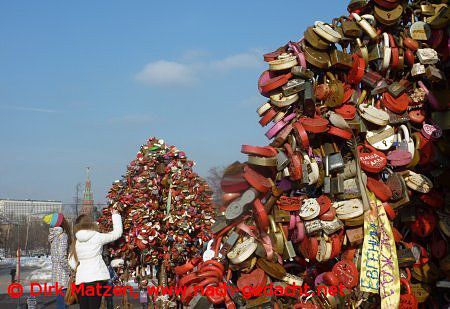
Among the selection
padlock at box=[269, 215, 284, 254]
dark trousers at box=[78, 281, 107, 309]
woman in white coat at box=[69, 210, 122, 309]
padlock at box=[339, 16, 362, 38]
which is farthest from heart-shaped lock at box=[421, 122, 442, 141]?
dark trousers at box=[78, 281, 107, 309]

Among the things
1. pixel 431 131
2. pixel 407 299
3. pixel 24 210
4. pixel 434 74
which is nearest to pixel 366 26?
pixel 434 74

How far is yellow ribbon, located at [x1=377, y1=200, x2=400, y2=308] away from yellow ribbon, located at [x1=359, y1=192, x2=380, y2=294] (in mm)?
42

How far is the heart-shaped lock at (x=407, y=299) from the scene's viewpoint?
4.35 meters

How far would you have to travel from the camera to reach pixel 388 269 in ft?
13.6

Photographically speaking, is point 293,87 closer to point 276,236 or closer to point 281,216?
point 281,216

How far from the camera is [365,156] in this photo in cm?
427

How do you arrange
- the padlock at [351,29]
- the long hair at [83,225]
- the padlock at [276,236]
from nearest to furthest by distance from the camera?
the padlock at [276,236] → the padlock at [351,29] → the long hair at [83,225]

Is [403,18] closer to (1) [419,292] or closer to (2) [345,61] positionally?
(2) [345,61]

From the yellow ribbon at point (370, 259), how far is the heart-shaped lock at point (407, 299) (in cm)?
41

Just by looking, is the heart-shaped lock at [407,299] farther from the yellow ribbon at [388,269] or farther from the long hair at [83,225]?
the long hair at [83,225]

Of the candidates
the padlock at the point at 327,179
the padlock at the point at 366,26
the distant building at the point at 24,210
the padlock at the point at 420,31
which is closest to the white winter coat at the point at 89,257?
the padlock at the point at 327,179

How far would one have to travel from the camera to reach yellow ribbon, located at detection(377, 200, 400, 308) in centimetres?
411

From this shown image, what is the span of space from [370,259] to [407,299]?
612mm

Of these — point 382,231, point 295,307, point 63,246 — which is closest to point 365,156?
point 382,231
